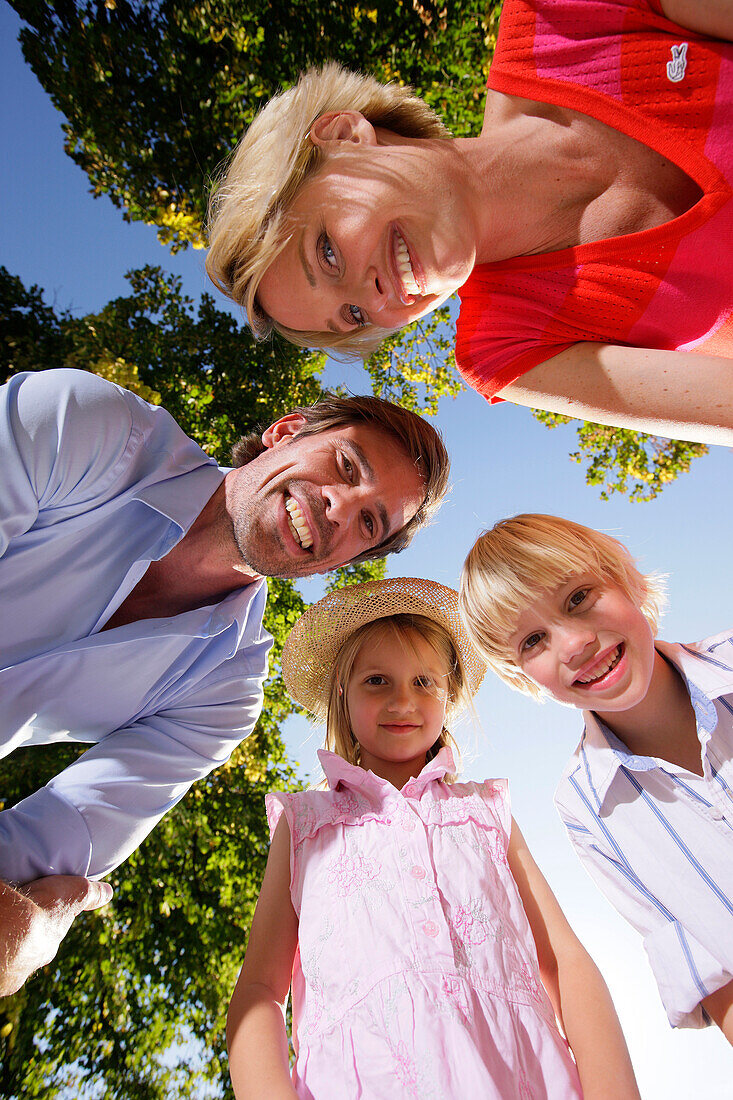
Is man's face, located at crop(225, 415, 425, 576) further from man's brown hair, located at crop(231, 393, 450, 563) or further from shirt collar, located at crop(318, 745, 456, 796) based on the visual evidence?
shirt collar, located at crop(318, 745, 456, 796)

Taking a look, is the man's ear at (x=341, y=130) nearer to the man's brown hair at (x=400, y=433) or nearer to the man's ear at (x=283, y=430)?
the man's brown hair at (x=400, y=433)

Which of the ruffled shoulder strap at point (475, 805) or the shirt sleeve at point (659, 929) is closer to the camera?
the shirt sleeve at point (659, 929)

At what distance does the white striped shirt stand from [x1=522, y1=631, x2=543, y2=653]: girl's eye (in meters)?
0.37

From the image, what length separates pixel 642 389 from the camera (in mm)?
1766

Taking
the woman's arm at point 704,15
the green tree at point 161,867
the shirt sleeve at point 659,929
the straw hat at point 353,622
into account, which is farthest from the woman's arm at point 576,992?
the green tree at point 161,867

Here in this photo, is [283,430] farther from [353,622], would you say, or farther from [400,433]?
[353,622]

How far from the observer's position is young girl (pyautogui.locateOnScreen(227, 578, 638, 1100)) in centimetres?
185

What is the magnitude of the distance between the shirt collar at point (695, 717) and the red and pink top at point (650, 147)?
105cm

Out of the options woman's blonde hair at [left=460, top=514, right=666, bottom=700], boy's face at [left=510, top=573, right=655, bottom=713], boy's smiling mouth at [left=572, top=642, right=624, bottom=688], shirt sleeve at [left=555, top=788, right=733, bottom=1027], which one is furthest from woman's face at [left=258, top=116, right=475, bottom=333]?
shirt sleeve at [left=555, top=788, right=733, bottom=1027]

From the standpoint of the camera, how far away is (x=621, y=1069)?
1.90 m

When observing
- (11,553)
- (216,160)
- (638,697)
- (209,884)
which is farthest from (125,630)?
(216,160)

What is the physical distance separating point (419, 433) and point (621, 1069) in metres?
2.34

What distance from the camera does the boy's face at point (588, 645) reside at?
2336 mm

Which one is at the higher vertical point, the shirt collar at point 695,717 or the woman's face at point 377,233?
the woman's face at point 377,233
